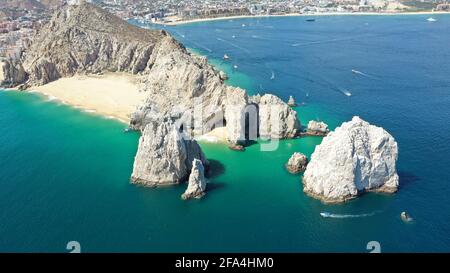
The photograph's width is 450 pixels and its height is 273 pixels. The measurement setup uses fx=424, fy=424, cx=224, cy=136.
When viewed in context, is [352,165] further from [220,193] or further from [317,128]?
[317,128]

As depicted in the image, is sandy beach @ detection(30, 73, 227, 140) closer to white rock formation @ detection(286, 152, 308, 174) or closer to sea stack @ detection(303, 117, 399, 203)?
white rock formation @ detection(286, 152, 308, 174)

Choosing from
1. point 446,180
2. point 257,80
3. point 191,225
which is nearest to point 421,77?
point 257,80

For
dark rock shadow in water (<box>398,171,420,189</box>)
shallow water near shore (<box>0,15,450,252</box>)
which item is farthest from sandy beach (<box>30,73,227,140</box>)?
dark rock shadow in water (<box>398,171,420,189</box>)

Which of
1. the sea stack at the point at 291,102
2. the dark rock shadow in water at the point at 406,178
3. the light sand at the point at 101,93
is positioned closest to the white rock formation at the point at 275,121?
the sea stack at the point at 291,102

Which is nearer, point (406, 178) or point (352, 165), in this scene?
point (352, 165)

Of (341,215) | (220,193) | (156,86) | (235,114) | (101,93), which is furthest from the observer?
(101,93)

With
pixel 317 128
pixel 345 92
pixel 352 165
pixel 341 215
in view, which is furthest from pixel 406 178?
pixel 345 92

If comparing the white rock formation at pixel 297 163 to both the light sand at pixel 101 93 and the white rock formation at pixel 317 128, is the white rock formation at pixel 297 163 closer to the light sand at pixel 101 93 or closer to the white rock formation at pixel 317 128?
the white rock formation at pixel 317 128
